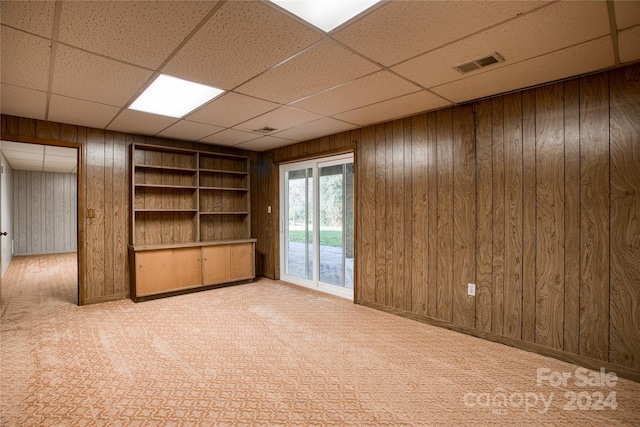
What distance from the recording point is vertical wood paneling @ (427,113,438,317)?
347cm

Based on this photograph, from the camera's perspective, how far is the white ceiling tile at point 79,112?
315cm

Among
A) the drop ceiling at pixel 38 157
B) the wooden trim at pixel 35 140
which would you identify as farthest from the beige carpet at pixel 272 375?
the drop ceiling at pixel 38 157

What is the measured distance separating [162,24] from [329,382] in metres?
2.56

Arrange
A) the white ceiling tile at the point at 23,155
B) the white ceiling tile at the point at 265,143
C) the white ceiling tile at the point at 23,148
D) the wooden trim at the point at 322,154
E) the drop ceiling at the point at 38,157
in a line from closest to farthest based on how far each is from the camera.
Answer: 1. the wooden trim at the point at 322,154
2. the white ceiling tile at the point at 265,143
3. the white ceiling tile at the point at 23,148
4. the drop ceiling at the point at 38,157
5. the white ceiling tile at the point at 23,155

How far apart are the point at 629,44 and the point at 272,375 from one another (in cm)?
333

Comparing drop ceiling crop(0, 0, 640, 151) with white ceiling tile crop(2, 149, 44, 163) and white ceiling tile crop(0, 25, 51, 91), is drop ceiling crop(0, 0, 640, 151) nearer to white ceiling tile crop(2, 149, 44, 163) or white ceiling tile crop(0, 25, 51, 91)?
white ceiling tile crop(0, 25, 51, 91)

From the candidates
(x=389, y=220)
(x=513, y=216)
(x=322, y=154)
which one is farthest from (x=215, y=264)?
(x=513, y=216)

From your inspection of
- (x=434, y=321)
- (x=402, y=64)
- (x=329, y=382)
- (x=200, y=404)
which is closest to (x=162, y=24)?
(x=402, y=64)

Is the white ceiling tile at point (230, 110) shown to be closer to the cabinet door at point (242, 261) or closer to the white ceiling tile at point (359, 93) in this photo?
the white ceiling tile at point (359, 93)

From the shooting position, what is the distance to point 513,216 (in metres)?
2.93

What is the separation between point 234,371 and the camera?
2475mm

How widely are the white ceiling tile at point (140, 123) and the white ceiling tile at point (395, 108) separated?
2109 mm

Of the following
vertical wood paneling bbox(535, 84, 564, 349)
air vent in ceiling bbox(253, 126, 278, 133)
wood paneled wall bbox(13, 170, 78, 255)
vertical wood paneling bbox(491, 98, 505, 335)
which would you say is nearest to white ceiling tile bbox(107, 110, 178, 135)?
air vent in ceiling bbox(253, 126, 278, 133)

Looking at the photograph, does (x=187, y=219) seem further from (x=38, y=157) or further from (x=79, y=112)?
(x=38, y=157)
